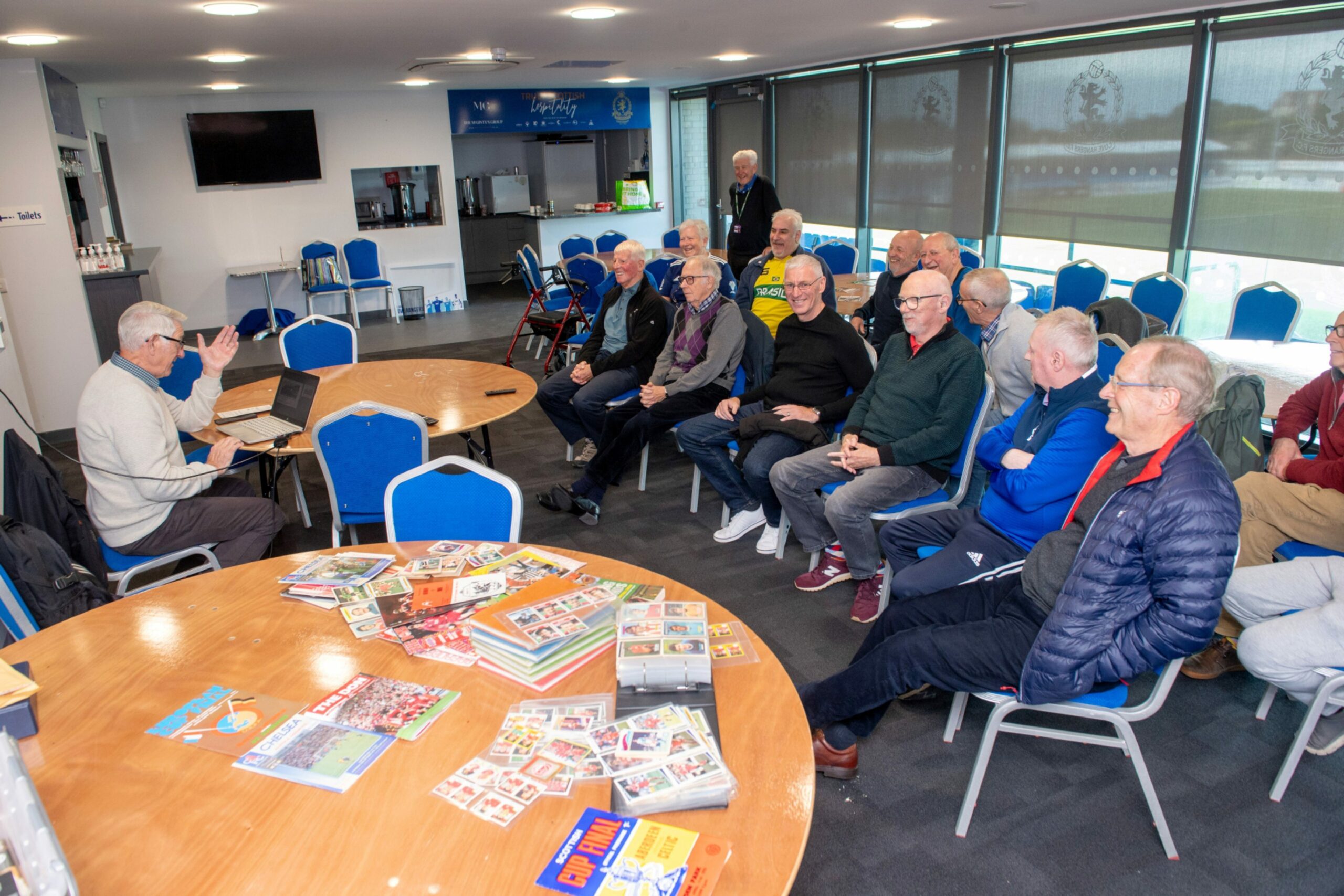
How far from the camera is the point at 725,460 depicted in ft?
15.6

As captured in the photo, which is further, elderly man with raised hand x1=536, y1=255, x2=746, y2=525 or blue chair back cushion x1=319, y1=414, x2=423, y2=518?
elderly man with raised hand x1=536, y1=255, x2=746, y2=525

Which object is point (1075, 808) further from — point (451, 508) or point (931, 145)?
point (931, 145)

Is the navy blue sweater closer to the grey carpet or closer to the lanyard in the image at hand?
the grey carpet

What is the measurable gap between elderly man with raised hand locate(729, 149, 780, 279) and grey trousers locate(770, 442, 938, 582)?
4.26 meters

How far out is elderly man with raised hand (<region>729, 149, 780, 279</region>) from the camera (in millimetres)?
7992

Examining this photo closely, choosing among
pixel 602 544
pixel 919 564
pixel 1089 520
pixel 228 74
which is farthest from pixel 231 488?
pixel 228 74

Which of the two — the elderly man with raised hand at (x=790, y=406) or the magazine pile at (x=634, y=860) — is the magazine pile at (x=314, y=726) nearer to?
the magazine pile at (x=634, y=860)

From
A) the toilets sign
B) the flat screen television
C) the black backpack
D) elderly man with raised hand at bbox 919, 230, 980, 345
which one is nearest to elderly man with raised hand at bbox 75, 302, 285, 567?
the black backpack

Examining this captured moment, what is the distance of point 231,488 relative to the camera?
13.3ft

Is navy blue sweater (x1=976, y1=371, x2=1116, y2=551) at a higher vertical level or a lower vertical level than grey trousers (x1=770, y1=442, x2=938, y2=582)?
higher

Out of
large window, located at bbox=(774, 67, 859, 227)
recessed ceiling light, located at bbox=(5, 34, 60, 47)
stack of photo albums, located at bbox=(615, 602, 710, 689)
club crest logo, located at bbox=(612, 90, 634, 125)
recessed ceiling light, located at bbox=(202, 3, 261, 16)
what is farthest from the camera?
club crest logo, located at bbox=(612, 90, 634, 125)

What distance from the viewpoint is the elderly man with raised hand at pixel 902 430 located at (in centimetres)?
367

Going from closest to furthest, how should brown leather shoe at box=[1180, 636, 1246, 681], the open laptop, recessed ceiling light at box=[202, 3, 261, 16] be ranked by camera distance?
brown leather shoe at box=[1180, 636, 1246, 681] → the open laptop → recessed ceiling light at box=[202, 3, 261, 16]

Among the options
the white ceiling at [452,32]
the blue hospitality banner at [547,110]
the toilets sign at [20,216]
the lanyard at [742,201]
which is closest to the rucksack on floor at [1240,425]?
the white ceiling at [452,32]
